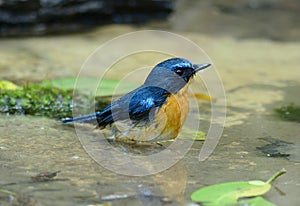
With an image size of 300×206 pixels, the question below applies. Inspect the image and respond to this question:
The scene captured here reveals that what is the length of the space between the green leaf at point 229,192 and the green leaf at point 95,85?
8.19ft

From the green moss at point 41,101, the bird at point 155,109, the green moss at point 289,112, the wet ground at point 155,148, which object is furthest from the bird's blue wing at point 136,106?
the green moss at point 289,112

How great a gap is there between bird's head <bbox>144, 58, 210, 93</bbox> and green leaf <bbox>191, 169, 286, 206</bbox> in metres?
1.32

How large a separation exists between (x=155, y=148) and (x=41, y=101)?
4.71 feet

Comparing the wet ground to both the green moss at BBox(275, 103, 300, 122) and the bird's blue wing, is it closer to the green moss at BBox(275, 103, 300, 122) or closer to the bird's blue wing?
the green moss at BBox(275, 103, 300, 122)

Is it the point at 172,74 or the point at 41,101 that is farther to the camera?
the point at 41,101

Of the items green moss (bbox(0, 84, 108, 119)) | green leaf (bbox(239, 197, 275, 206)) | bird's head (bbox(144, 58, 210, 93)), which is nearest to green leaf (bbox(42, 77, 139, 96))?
green moss (bbox(0, 84, 108, 119))

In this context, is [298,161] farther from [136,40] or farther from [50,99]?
[136,40]

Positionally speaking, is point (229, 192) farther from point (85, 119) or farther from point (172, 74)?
point (85, 119)

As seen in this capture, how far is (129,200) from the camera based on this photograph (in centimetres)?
331

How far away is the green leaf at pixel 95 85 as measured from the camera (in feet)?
19.1

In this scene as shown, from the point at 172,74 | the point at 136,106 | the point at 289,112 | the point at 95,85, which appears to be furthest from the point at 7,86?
the point at 289,112

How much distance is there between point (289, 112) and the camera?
5.44 metres

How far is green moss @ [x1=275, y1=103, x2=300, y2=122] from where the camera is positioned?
5242 millimetres

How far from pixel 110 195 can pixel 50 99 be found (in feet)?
7.64
